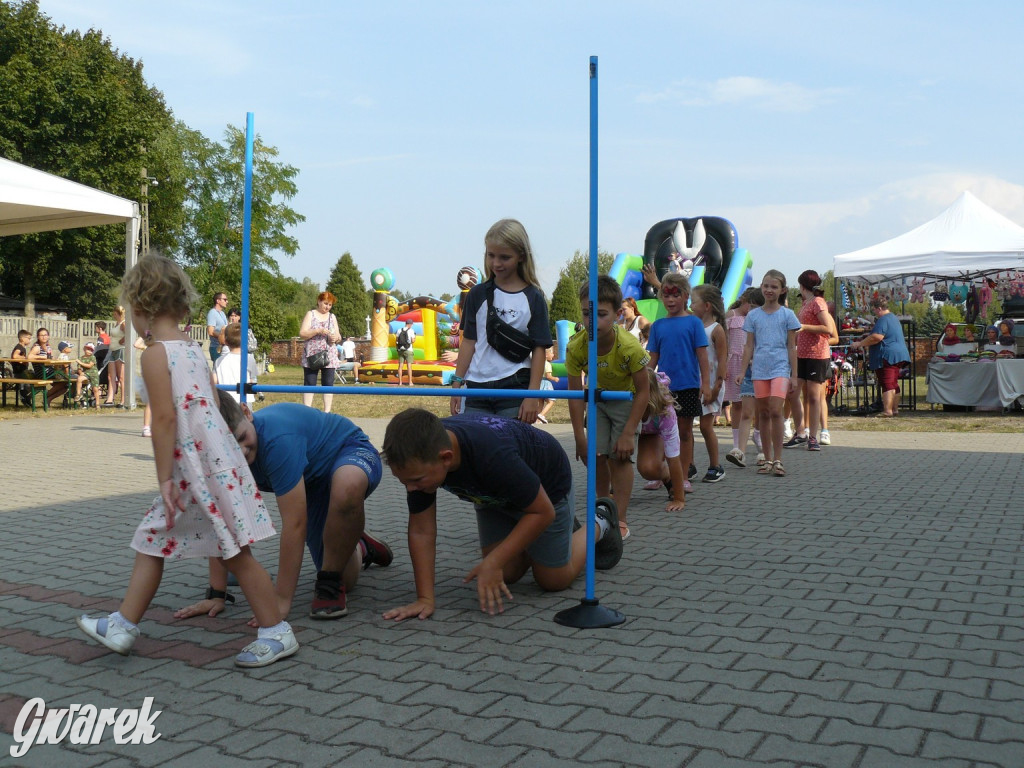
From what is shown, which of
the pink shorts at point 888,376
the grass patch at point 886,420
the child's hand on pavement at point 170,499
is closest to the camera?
the child's hand on pavement at point 170,499

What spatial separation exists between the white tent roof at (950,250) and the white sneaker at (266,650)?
15731mm

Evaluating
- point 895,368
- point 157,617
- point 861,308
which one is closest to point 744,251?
point 861,308

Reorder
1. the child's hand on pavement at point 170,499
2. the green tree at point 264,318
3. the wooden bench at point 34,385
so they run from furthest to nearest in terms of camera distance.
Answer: the green tree at point 264,318, the wooden bench at point 34,385, the child's hand on pavement at point 170,499

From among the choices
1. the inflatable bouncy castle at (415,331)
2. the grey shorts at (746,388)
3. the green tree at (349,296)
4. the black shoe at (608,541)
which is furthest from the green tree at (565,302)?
the black shoe at (608,541)

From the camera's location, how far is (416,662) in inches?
144

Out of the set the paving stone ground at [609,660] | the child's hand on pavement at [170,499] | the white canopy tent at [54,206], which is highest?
the white canopy tent at [54,206]

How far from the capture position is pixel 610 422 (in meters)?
6.15

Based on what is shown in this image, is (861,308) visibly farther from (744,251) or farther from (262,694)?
(262,694)

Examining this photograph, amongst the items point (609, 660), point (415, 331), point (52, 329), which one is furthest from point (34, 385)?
point (609, 660)

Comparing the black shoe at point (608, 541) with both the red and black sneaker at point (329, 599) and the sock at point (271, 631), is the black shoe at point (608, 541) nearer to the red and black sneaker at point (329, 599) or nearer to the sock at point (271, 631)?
the red and black sneaker at point (329, 599)

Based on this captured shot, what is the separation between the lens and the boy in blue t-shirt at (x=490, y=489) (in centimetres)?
383

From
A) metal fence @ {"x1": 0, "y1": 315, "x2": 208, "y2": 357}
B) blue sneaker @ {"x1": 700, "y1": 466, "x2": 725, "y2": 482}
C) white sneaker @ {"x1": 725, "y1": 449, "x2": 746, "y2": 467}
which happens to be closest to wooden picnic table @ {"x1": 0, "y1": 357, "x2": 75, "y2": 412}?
metal fence @ {"x1": 0, "y1": 315, "x2": 208, "y2": 357}

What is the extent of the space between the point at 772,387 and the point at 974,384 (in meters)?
9.59

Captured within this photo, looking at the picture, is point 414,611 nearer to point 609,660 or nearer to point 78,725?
point 609,660
